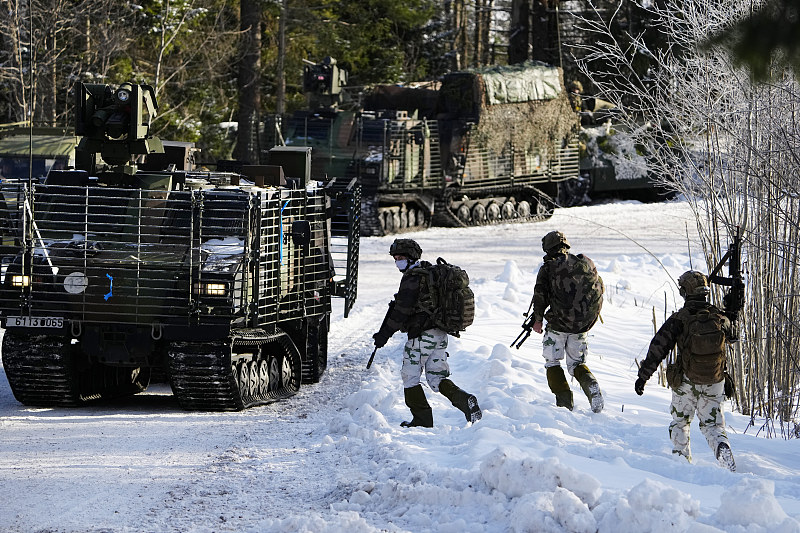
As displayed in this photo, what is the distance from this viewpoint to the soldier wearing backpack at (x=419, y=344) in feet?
30.9

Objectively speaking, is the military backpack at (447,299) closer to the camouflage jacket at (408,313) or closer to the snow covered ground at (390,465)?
the camouflage jacket at (408,313)

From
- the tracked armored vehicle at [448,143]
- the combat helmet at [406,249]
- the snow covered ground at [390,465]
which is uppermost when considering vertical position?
the tracked armored vehicle at [448,143]

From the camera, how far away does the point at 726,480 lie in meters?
7.82

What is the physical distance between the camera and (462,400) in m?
9.51

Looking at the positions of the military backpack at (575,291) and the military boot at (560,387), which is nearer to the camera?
the military backpack at (575,291)

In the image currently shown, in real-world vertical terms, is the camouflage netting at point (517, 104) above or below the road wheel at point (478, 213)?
above

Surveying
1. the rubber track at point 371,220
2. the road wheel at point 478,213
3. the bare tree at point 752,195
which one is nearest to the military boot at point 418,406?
the bare tree at point 752,195

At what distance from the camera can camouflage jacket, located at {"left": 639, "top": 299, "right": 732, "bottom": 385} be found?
835 cm

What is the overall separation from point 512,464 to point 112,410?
4981 millimetres

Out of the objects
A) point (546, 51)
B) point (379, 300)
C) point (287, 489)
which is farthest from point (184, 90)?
point (287, 489)

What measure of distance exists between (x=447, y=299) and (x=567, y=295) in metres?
1.23

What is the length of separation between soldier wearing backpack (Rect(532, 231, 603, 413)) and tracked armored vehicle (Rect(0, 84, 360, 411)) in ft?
7.83

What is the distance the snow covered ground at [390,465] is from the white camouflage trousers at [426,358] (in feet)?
1.40

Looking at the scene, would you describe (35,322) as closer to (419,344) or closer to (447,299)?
(419,344)
